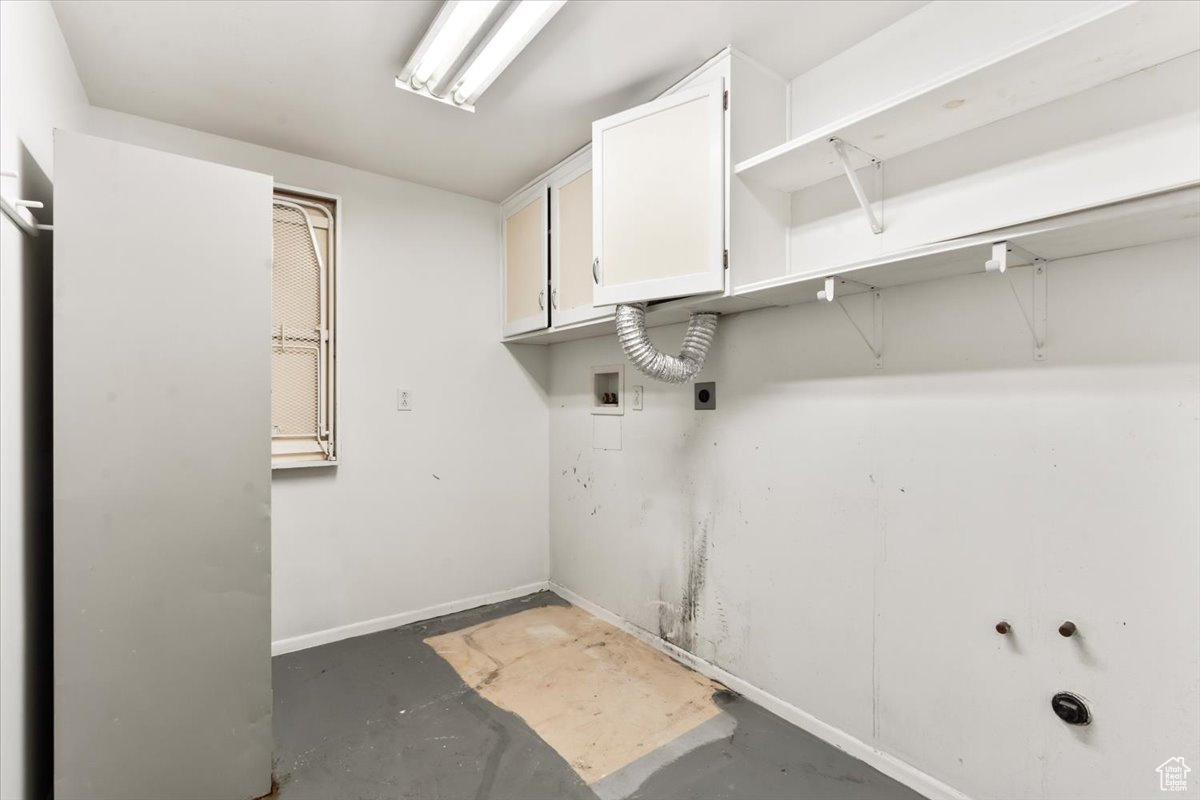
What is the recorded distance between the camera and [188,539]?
5.02 feet

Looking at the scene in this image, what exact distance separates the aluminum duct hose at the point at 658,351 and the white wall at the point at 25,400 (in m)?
1.73

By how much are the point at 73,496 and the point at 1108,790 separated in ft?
9.03

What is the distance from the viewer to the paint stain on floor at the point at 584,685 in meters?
1.89

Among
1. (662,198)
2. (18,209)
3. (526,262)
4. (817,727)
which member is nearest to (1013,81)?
(662,198)

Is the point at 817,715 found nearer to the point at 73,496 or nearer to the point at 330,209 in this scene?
the point at 73,496

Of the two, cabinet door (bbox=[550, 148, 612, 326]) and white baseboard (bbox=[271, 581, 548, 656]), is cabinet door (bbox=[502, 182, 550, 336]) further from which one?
white baseboard (bbox=[271, 581, 548, 656])

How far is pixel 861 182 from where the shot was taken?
1768mm

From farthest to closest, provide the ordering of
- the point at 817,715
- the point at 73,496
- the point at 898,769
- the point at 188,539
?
the point at 817,715, the point at 898,769, the point at 188,539, the point at 73,496

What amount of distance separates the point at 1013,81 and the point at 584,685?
8.08 feet

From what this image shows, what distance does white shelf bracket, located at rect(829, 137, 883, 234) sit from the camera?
1.58 m

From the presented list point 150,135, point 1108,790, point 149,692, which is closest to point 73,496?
point 149,692

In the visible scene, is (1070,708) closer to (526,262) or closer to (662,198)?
(662,198)

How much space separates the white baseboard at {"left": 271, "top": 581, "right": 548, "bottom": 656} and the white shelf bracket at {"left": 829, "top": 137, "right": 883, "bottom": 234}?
2739 millimetres

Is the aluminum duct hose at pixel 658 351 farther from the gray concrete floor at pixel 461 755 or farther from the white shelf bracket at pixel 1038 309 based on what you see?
the gray concrete floor at pixel 461 755
